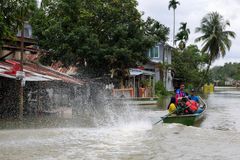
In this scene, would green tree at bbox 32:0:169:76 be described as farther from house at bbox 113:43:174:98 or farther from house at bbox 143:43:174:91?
house at bbox 143:43:174:91

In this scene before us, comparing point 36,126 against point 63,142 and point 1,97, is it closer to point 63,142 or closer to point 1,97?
point 63,142

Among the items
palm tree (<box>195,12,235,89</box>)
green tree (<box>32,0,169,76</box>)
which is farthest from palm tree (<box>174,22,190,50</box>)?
green tree (<box>32,0,169,76</box>)

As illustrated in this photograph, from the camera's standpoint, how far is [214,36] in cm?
5397

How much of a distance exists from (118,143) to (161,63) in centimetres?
3451

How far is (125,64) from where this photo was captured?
2530cm

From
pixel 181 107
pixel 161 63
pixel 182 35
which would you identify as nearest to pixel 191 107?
pixel 181 107

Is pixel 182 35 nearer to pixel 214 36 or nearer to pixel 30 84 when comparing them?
pixel 214 36

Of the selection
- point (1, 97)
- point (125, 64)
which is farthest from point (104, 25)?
point (1, 97)

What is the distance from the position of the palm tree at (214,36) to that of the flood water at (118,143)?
3963cm

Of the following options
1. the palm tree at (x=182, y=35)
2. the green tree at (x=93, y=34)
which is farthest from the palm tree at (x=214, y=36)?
the green tree at (x=93, y=34)

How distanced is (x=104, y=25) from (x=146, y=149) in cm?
1470

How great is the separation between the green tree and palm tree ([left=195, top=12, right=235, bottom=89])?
3040cm

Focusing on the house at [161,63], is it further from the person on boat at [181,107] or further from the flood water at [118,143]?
the flood water at [118,143]

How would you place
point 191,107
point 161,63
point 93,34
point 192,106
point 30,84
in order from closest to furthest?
point 191,107
point 192,106
point 30,84
point 93,34
point 161,63
